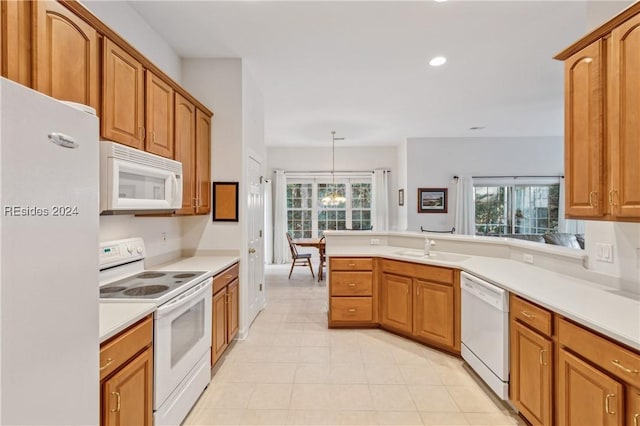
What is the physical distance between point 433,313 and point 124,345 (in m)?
2.52

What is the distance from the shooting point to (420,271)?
2.98 metres

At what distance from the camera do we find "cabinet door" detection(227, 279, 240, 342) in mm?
2791

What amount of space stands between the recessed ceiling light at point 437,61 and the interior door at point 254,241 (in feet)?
7.44

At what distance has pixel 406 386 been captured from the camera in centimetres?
236

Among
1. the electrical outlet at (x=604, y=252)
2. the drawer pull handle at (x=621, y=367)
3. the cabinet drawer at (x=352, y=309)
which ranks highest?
the electrical outlet at (x=604, y=252)

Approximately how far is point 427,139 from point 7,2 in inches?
265

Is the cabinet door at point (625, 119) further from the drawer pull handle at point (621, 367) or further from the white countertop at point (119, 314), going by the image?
the white countertop at point (119, 314)

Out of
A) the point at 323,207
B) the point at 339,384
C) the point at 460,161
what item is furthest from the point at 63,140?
the point at 460,161

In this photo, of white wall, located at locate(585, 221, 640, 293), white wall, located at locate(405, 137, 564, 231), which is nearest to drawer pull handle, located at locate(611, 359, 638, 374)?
Answer: white wall, located at locate(585, 221, 640, 293)

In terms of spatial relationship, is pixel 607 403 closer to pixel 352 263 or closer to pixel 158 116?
pixel 352 263

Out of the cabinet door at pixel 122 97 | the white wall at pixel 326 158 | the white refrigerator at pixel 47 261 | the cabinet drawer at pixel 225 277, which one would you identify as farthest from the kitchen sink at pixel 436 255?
the white wall at pixel 326 158

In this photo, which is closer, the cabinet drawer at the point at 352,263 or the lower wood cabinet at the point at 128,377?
the lower wood cabinet at the point at 128,377

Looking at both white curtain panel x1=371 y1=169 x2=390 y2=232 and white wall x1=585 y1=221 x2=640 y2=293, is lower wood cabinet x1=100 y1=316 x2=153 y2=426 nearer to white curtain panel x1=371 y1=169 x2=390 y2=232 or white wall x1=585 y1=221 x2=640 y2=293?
white wall x1=585 y1=221 x2=640 y2=293

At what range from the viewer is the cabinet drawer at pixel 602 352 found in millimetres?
1197
